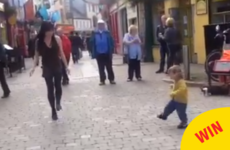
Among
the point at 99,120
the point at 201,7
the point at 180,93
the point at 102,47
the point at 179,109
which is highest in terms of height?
the point at 201,7

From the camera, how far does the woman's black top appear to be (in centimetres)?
716

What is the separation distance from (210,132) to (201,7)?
1302cm

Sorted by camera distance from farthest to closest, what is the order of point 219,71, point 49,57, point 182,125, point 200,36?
point 200,36
point 219,71
point 49,57
point 182,125

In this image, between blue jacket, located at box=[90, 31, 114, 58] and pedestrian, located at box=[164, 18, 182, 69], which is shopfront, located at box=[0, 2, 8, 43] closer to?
blue jacket, located at box=[90, 31, 114, 58]

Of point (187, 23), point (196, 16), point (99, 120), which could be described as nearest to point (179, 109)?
point (99, 120)

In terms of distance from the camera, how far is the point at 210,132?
64.6 inches

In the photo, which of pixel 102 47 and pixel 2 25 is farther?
pixel 2 25

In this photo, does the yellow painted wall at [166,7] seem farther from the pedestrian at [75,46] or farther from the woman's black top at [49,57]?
the woman's black top at [49,57]

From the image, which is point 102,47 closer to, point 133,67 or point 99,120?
point 133,67

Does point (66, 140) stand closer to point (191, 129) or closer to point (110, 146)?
point (110, 146)

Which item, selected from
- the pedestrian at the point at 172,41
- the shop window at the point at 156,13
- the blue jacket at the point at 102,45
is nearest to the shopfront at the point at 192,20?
the shop window at the point at 156,13

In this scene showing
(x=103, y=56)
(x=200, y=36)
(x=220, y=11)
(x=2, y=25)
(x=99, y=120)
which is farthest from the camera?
(x=2, y=25)

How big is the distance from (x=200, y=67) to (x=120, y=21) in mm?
14878

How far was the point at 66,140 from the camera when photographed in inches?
225
